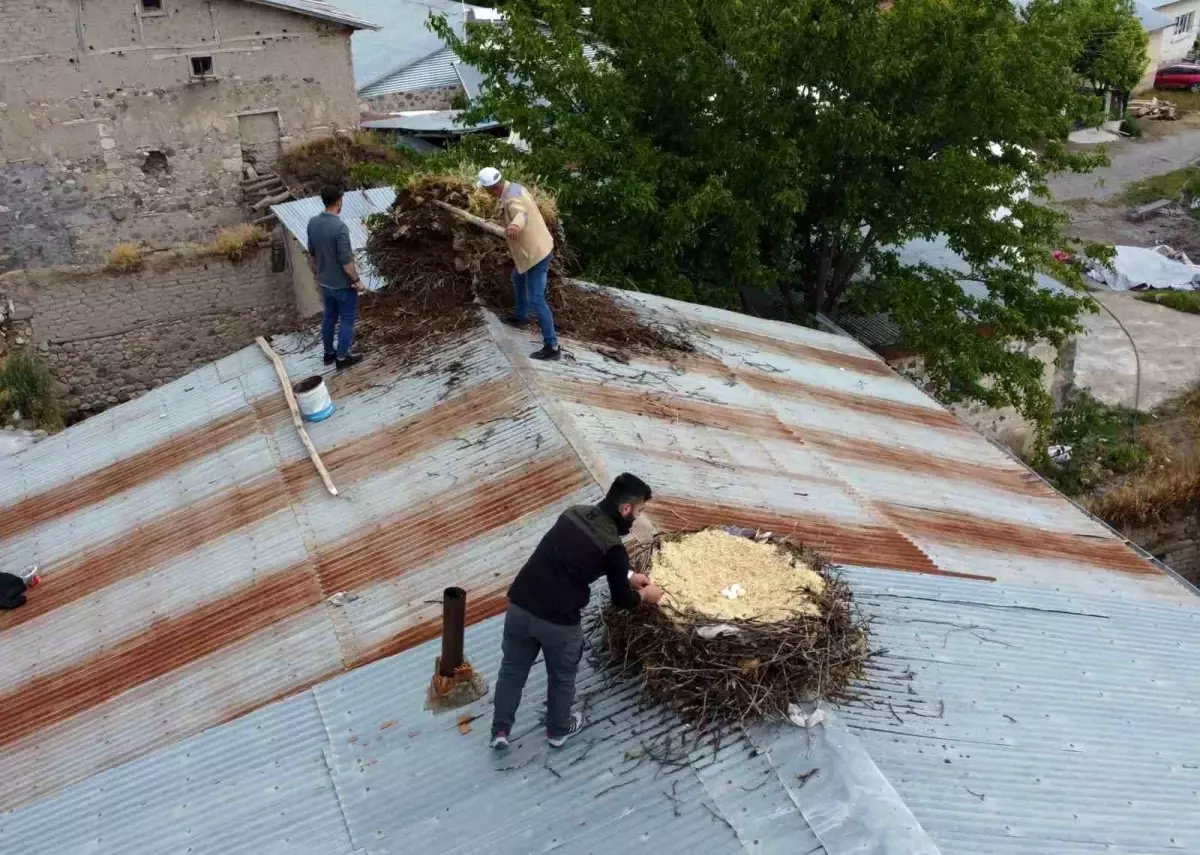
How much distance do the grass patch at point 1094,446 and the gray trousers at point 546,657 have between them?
12499mm

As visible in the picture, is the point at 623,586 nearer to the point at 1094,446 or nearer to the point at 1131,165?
the point at 1094,446

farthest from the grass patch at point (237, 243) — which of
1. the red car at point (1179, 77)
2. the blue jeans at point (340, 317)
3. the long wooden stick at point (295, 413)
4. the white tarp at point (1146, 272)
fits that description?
the red car at point (1179, 77)

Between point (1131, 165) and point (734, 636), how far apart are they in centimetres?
3140

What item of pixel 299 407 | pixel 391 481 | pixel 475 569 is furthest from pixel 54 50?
pixel 475 569

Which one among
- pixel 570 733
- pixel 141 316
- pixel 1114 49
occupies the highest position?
pixel 1114 49

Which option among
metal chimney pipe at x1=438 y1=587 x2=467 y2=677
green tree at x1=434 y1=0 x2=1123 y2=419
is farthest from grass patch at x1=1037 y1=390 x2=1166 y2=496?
metal chimney pipe at x1=438 y1=587 x2=467 y2=677

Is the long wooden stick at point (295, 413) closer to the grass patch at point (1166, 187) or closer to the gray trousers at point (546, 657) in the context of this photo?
the gray trousers at point (546, 657)

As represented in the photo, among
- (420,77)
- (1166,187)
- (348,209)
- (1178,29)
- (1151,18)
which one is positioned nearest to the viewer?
(348,209)

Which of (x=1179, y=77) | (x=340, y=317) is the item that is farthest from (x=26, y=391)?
(x=1179, y=77)

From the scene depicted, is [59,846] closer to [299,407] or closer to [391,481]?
[391,481]

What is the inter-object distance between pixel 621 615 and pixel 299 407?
4.04 m

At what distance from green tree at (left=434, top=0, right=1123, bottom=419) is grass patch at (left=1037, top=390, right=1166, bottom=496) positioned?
2.05 m

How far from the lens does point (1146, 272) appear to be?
2427 cm

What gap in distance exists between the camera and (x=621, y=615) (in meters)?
5.59
